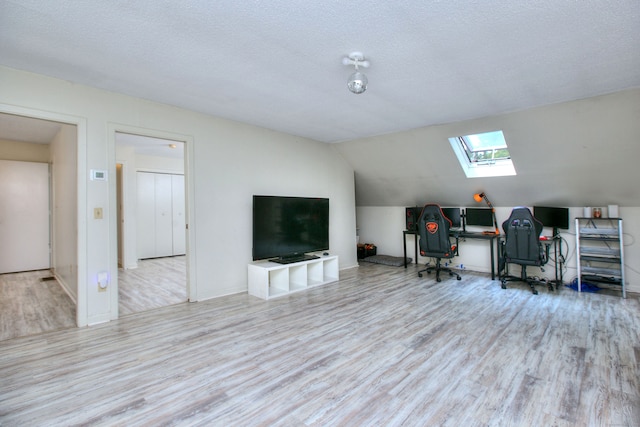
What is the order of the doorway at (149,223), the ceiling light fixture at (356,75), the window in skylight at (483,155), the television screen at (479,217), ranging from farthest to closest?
the television screen at (479,217) < the window in skylight at (483,155) < the doorway at (149,223) < the ceiling light fixture at (356,75)

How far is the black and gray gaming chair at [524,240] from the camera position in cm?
405

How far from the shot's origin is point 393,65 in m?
2.53

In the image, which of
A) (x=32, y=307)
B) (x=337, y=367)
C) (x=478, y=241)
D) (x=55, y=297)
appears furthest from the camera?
(x=478, y=241)

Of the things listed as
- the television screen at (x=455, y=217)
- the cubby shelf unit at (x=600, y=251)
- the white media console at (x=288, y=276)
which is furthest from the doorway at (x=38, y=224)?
the cubby shelf unit at (x=600, y=251)

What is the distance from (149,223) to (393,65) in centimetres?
644

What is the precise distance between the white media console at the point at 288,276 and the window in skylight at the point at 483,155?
2.56 m

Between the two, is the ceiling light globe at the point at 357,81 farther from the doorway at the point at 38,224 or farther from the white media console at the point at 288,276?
the doorway at the point at 38,224

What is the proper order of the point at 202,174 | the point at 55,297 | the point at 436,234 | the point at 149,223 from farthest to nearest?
1. the point at 149,223
2. the point at 436,234
3. the point at 55,297
4. the point at 202,174

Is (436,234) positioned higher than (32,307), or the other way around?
(436,234)

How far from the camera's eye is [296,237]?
4.49 meters

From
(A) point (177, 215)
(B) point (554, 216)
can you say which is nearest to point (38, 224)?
(A) point (177, 215)

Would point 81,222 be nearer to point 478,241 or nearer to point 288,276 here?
point 288,276

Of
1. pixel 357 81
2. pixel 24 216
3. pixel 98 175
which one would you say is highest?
pixel 357 81

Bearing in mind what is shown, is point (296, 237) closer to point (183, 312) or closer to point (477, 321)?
point (183, 312)
